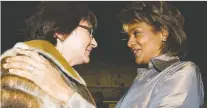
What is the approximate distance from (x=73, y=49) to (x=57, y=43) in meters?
0.10

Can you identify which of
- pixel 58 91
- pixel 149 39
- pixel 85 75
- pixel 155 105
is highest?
pixel 149 39

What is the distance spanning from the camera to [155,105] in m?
1.36

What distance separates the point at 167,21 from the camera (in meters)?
1.66

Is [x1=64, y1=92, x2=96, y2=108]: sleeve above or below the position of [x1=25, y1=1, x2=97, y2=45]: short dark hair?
below

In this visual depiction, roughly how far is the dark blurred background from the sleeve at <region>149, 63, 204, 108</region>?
73 centimetres

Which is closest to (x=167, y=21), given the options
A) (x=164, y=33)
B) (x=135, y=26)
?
(x=164, y=33)

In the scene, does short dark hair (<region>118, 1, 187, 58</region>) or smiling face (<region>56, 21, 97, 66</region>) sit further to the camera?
short dark hair (<region>118, 1, 187, 58</region>)

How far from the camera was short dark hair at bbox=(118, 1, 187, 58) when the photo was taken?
65.1 inches

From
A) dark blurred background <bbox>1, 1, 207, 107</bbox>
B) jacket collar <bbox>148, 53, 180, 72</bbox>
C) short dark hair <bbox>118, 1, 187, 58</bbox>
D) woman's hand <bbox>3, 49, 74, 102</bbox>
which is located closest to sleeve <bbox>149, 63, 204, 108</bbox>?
jacket collar <bbox>148, 53, 180, 72</bbox>

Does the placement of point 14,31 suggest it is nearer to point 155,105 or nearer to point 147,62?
point 147,62

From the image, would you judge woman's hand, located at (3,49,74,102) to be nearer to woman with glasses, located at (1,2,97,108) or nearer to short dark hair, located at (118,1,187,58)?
woman with glasses, located at (1,2,97,108)

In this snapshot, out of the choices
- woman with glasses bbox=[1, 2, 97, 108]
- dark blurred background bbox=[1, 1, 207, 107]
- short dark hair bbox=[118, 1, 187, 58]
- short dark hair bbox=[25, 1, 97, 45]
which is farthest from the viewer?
dark blurred background bbox=[1, 1, 207, 107]

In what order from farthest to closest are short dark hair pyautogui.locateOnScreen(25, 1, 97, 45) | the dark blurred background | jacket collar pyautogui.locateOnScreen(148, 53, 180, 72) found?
the dark blurred background → jacket collar pyautogui.locateOnScreen(148, 53, 180, 72) → short dark hair pyautogui.locateOnScreen(25, 1, 97, 45)

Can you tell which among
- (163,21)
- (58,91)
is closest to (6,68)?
(58,91)
